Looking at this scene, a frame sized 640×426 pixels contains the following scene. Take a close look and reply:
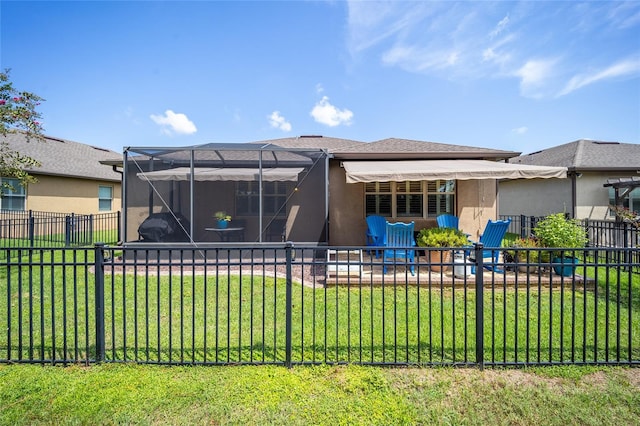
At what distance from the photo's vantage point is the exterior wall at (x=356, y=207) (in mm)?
10516

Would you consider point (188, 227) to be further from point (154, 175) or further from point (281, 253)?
point (281, 253)

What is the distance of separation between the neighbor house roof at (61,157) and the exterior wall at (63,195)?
0.59 m

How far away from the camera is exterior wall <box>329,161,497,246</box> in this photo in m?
10.5

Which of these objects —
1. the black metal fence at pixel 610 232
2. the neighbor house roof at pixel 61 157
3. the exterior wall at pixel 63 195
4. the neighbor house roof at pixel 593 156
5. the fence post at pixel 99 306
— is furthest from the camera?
the neighbor house roof at pixel 61 157

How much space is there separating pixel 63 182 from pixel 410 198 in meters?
19.4

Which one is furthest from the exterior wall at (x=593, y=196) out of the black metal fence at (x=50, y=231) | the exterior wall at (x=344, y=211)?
the black metal fence at (x=50, y=231)

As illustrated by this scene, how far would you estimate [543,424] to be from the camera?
254cm

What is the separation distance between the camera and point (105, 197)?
20688mm

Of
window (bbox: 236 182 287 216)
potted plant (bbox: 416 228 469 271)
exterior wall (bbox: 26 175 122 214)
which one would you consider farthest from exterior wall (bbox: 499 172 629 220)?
exterior wall (bbox: 26 175 122 214)

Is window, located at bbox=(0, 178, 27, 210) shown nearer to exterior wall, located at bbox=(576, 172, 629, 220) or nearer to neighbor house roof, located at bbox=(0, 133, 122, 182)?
neighbor house roof, located at bbox=(0, 133, 122, 182)

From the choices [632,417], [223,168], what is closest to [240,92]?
[223,168]

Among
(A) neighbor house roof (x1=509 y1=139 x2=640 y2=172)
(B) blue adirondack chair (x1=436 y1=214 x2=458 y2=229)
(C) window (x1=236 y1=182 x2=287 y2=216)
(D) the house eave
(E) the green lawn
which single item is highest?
(A) neighbor house roof (x1=509 y1=139 x2=640 y2=172)

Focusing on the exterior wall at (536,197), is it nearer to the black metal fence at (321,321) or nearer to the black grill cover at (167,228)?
the black metal fence at (321,321)

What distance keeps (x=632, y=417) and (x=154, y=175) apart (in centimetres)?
951
